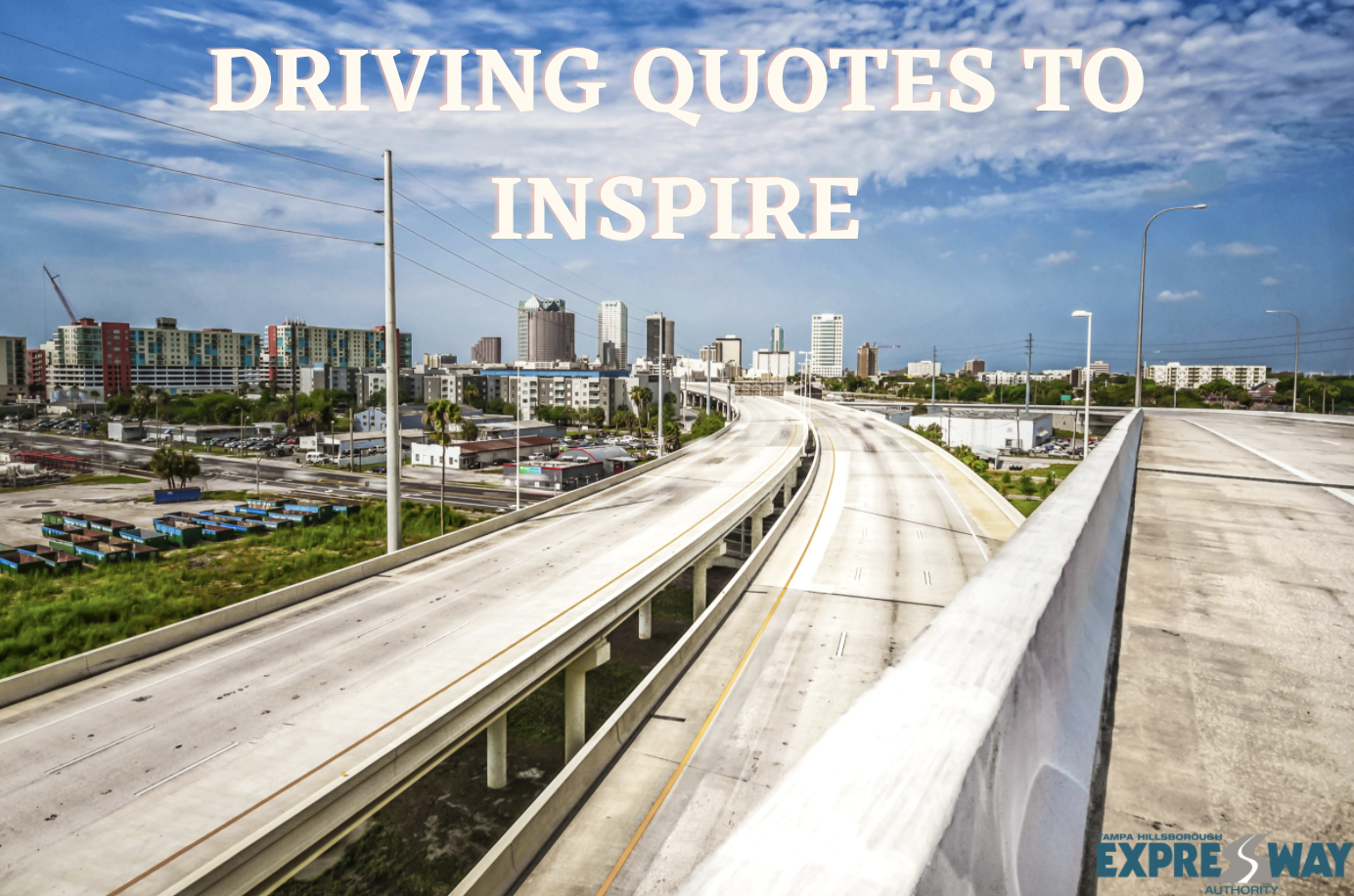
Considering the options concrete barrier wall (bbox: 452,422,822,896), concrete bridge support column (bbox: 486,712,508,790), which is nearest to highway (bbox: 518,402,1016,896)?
concrete barrier wall (bbox: 452,422,822,896)

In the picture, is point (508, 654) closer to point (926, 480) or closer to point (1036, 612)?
point (1036, 612)

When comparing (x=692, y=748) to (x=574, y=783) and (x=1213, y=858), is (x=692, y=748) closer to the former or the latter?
(x=574, y=783)

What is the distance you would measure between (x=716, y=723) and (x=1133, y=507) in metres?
10.5

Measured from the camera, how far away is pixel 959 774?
1410 millimetres

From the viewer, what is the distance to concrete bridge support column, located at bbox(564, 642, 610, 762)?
19.5 metres

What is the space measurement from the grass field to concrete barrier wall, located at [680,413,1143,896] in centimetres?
3502

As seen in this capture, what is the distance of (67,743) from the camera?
460 inches

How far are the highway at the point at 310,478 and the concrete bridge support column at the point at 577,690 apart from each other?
41.2 meters

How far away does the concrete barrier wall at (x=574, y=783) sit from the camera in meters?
10.8

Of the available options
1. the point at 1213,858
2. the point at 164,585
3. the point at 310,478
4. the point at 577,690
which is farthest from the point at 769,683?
the point at 310,478

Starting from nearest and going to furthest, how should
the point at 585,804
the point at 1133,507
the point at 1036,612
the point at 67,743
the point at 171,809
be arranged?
1. the point at 1036,612
2. the point at 1133,507
3. the point at 171,809
4. the point at 67,743
5. the point at 585,804

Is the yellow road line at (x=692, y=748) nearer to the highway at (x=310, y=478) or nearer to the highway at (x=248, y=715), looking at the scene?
the highway at (x=248, y=715)

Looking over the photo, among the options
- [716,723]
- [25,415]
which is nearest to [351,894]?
[716,723]

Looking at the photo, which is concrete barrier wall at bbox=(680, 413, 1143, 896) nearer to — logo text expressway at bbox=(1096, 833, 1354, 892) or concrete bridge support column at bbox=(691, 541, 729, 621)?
logo text expressway at bbox=(1096, 833, 1354, 892)
